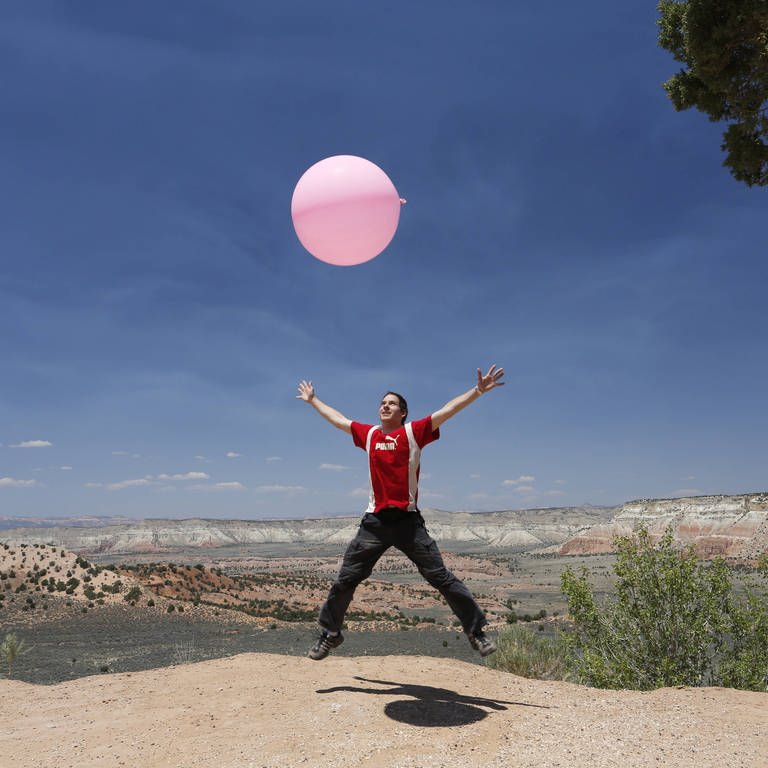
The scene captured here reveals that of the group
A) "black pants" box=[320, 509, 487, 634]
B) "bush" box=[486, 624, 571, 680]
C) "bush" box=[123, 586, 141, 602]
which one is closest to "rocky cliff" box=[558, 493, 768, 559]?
"bush" box=[123, 586, 141, 602]

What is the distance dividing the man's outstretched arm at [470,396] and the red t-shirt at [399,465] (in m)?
0.10

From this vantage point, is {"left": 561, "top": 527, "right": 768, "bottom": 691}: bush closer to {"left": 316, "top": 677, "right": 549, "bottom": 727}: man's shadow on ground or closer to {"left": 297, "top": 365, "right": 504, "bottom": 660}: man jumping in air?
{"left": 316, "top": 677, "right": 549, "bottom": 727}: man's shadow on ground

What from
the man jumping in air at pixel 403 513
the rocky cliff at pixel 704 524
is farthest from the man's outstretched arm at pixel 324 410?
the rocky cliff at pixel 704 524

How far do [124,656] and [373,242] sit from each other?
20.5m

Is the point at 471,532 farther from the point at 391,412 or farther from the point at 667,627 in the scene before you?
the point at 391,412

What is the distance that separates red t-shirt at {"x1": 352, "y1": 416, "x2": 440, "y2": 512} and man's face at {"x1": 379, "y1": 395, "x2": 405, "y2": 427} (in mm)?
100

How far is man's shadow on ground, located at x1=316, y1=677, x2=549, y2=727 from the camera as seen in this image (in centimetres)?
512

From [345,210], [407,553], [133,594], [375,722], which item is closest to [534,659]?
[375,722]

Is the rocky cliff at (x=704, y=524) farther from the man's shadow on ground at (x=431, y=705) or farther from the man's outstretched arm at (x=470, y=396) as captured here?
the man's outstretched arm at (x=470, y=396)

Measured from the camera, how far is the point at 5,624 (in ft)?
91.8

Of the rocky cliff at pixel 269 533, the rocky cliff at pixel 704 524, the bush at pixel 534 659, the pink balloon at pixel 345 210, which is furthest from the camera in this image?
the rocky cliff at pixel 269 533

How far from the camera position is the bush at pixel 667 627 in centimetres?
852

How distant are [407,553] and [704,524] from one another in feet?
297

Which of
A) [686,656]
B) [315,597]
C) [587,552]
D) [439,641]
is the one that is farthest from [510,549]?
[686,656]
